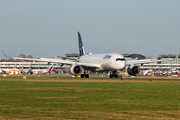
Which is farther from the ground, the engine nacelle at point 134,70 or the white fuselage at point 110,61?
the white fuselage at point 110,61

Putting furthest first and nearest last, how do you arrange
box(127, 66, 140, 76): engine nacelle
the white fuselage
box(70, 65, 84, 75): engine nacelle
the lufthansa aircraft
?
box(127, 66, 140, 76): engine nacelle < box(70, 65, 84, 75): engine nacelle < the lufthansa aircraft < the white fuselage

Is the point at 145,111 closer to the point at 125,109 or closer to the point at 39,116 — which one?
the point at 125,109

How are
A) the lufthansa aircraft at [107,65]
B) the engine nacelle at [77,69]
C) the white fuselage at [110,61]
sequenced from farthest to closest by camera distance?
the engine nacelle at [77,69] < the lufthansa aircraft at [107,65] < the white fuselage at [110,61]

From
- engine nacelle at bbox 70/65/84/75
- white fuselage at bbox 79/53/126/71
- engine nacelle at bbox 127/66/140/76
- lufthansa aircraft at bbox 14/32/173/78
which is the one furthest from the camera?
engine nacelle at bbox 127/66/140/76

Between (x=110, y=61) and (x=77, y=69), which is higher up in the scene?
(x=110, y=61)

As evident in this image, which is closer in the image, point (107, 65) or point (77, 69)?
point (107, 65)

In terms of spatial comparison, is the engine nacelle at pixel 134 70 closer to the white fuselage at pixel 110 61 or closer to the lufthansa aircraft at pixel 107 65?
the lufthansa aircraft at pixel 107 65

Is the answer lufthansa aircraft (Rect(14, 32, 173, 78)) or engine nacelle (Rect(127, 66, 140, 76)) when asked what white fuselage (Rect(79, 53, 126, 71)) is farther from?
engine nacelle (Rect(127, 66, 140, 76))

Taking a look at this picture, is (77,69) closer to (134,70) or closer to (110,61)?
(110,61)

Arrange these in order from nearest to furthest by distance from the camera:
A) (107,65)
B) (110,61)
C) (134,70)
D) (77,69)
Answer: (110,61), (107,65), (77,69), (134,70)

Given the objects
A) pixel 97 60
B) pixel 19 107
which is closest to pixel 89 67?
pixel 97 60

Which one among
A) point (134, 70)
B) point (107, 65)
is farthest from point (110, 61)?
point (134, 70)

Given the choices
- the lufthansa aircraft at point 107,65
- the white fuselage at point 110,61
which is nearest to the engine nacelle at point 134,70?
the lufthansa aircraft at point 107,65

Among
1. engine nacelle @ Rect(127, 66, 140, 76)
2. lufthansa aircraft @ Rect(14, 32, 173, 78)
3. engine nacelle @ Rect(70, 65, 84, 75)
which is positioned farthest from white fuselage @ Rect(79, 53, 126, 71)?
engine nacelle @ Rect(70, 65, 84, 75)
